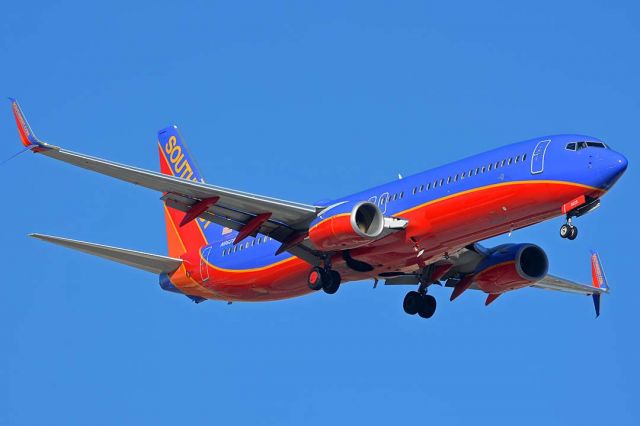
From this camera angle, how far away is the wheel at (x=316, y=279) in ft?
163

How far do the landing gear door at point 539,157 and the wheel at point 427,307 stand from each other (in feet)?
34.5

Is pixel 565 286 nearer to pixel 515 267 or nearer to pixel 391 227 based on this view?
pixel 515 267

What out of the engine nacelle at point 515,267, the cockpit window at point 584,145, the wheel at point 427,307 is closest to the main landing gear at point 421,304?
the wheel at point 427,307

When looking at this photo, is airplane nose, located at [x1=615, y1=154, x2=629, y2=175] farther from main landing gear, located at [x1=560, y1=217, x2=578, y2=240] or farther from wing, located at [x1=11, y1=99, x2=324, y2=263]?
wing, located at [x1=11, y1=99, x2=324, y2=263]

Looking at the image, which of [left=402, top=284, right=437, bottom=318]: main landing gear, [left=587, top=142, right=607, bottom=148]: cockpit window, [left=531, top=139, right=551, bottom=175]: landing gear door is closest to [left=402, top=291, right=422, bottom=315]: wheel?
[left=402, top=284, right=437, bottom=318]: main landing gear

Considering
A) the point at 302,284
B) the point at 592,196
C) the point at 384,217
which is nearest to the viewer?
the point at 592,196

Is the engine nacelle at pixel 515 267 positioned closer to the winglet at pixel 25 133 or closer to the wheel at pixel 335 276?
the wheel at pixel 335 276

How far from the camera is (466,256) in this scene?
2103 inches

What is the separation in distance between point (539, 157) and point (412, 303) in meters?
11.0

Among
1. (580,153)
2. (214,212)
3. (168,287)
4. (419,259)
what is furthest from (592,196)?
(168,287)

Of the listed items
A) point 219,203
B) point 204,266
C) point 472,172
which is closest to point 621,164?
point 472,172

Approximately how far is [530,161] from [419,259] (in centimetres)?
629

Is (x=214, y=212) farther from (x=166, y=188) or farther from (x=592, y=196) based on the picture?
(x=592, y=196)

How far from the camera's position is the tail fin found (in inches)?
2290
